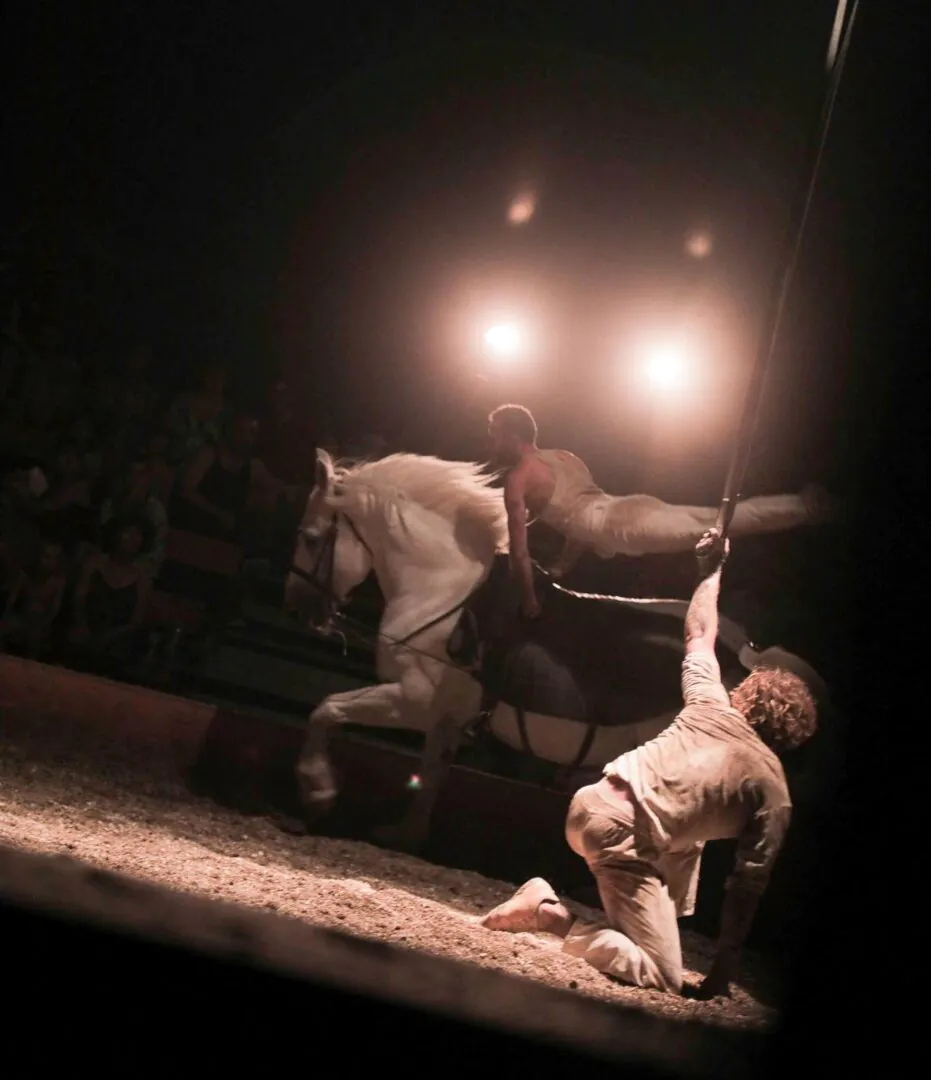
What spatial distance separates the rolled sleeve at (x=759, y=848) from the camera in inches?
74.8

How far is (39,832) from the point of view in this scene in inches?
76.3

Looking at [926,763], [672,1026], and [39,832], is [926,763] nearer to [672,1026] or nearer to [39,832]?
[672,1026]

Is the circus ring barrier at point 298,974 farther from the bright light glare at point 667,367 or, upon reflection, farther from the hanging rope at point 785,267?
the bright light glare at point 667,367

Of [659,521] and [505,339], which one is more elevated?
[505,339]

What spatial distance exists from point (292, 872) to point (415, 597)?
68 cm

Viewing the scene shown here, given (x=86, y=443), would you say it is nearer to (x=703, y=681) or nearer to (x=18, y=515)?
(x=18, y=515)

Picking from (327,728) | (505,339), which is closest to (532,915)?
(327,728)

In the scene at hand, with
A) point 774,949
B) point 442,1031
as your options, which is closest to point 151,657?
point 442,1031

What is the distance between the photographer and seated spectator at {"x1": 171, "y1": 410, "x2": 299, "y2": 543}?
230 centimetres

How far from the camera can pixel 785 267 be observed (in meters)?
2.19

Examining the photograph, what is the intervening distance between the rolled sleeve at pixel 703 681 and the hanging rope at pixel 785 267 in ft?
1.05

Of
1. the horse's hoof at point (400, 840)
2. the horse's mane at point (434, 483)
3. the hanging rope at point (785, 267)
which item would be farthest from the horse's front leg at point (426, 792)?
the hanging rope at point (785, 267)

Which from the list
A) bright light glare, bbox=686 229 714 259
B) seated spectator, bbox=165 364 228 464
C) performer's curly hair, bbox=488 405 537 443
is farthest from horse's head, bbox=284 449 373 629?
bright light glare, bbox=686 229 714 259

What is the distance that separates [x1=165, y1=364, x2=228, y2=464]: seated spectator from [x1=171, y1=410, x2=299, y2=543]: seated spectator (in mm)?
28
